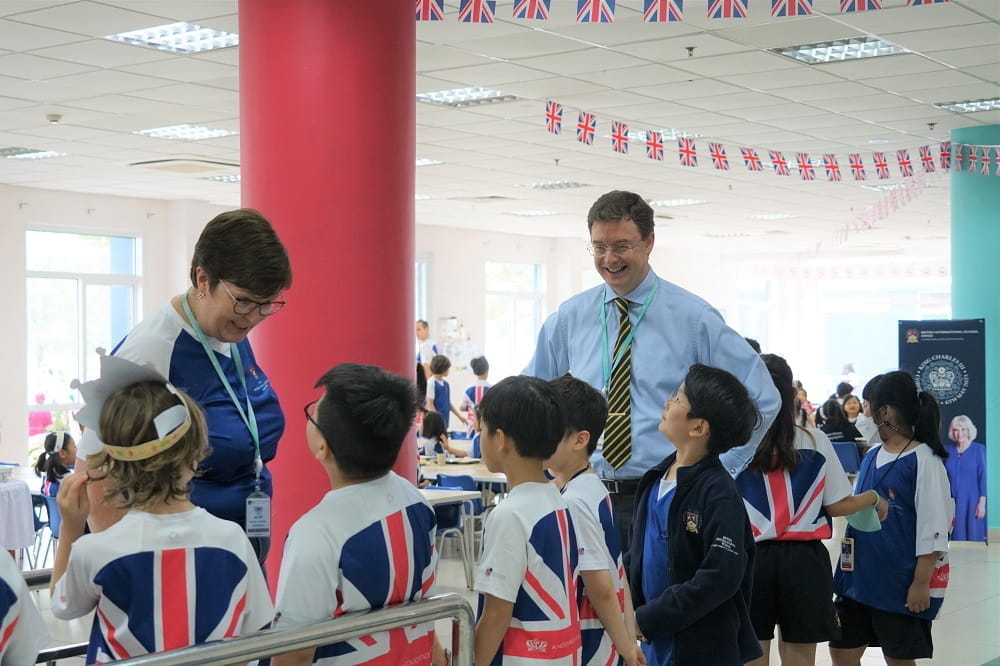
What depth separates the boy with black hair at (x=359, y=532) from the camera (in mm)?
2055

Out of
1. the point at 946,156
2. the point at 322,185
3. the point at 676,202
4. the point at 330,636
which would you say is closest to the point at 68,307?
the point at 676,202

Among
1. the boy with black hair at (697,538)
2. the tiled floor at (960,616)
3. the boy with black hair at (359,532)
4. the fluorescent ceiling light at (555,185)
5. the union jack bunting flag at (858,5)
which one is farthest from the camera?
the fluorescent ceiling light at (555,185)

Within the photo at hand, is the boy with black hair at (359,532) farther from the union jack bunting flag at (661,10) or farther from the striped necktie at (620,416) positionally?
the union jack bunting flag at (661,10)

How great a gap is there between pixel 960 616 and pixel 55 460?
606 cm

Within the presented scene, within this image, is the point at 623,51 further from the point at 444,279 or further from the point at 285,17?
the point at 444,279

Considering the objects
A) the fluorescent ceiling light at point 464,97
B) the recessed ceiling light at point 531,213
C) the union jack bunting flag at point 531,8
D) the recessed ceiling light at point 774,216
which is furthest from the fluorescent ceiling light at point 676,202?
the union jack bunting flag at point 531,8

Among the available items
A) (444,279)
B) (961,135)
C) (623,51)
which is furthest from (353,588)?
(444,279)

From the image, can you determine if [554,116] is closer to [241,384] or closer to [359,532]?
[241,384]

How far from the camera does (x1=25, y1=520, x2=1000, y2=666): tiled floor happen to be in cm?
592

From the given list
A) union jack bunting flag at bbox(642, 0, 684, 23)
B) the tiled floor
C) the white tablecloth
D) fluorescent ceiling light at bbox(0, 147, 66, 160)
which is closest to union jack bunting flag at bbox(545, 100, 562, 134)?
the tiled floor

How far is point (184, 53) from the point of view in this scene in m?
7.69

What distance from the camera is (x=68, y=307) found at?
15.0m

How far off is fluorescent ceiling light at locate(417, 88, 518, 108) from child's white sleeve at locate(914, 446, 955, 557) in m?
5.47

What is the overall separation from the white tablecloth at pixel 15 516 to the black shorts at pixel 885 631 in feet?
18.4
